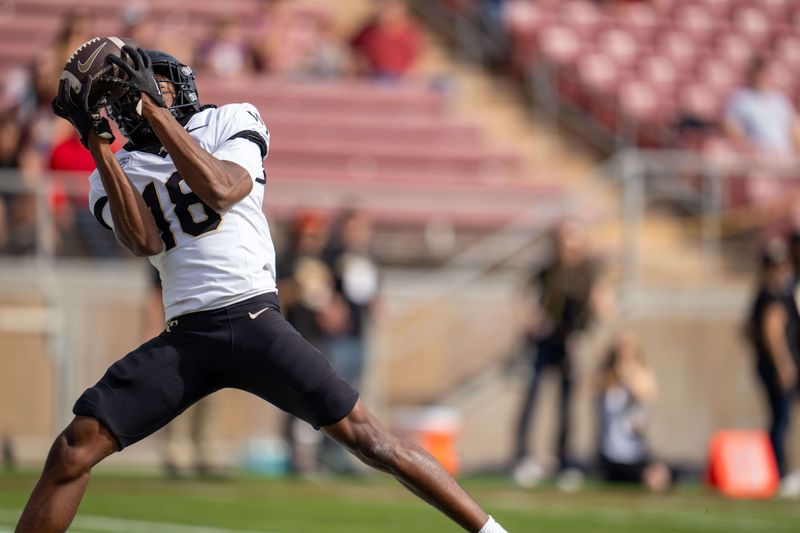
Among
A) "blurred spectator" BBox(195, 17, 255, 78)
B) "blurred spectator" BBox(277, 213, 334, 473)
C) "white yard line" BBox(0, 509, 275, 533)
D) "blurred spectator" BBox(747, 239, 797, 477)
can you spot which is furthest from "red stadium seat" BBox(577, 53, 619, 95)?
"white yard line" BBox(0, 509, 275, 533)

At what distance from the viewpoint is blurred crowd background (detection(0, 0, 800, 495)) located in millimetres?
12000

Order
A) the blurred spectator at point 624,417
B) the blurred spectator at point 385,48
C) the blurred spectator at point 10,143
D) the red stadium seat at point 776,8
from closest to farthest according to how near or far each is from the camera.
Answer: the blurred spectator at point 624,417 → the blurred spectator at point 10,143 → the blurred spectator at point 385,48 → the red stadium seat at point 776,8

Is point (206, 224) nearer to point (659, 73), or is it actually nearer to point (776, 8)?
point (659, 73)

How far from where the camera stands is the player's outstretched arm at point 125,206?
5258mm

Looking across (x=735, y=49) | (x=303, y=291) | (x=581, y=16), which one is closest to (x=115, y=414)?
(x=303, y=291)

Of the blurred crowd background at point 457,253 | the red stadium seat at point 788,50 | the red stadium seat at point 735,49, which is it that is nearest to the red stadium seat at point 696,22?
the red stadium seat at point 735,49

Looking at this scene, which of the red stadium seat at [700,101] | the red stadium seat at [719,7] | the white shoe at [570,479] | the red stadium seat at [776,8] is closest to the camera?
the white shoe at [570,479]

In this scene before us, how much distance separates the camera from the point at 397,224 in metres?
13.6

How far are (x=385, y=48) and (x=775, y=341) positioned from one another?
640 centimetres

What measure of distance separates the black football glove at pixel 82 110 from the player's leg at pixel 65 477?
1.03m

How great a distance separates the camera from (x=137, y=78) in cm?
520

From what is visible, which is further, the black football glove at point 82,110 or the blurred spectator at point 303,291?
the blurred spectator at point 303,291

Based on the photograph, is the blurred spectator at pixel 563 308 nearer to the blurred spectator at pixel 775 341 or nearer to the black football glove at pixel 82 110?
the blurred spectator at pixel 775 341

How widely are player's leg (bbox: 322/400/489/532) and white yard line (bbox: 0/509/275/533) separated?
2.73 meters
